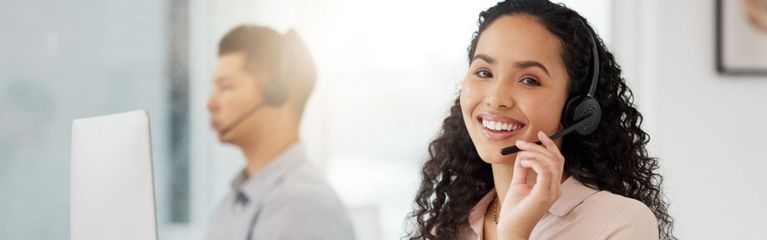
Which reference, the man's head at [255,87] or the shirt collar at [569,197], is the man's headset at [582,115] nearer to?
the shirt collar at [569,197]

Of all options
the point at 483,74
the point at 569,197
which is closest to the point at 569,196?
the point at 569,197

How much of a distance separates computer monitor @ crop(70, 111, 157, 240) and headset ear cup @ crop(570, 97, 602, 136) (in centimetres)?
60

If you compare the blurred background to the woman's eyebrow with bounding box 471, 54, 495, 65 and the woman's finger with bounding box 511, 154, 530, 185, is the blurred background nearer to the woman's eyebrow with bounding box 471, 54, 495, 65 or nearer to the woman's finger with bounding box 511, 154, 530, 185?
the woman's eyebrow with bounding box 471, 54, 495, 65

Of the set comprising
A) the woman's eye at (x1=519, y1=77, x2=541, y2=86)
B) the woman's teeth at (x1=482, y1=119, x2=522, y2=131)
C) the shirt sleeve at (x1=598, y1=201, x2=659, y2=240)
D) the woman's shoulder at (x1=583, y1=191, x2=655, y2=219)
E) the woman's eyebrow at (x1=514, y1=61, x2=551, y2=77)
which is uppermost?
the woman's eyebrow at (x1=514, y1=61, x2=551, y2=77)

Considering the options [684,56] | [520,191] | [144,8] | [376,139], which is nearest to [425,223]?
[520,191]

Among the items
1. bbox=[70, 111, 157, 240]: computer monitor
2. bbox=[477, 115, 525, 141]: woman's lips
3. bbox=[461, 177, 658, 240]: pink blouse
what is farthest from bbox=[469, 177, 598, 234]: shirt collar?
bbox=[70, 111, 157, 240]: computer monitor

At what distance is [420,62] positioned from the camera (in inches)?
91.4

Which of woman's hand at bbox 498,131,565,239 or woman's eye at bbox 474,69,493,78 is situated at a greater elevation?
woman's eye at bbox 474,69,493,78

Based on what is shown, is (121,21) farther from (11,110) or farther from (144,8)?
(11,110)

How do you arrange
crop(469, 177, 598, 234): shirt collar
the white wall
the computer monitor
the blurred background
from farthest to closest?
the white wall
the blurred background
crop(469, 177, 598, 234): shirt collar
the computer monitor

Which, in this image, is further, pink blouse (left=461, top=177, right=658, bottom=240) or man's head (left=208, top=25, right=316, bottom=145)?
man's head (left=208, top=25, right=316, bottom=145)

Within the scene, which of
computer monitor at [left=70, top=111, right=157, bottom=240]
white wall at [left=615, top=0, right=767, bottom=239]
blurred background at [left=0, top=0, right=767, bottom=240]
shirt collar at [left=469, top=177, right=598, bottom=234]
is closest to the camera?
computer monitor at [left=70, top=111, right=157, bottom=240]

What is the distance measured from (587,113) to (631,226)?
181mm

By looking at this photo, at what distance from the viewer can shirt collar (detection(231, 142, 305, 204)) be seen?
2117 millimetres
